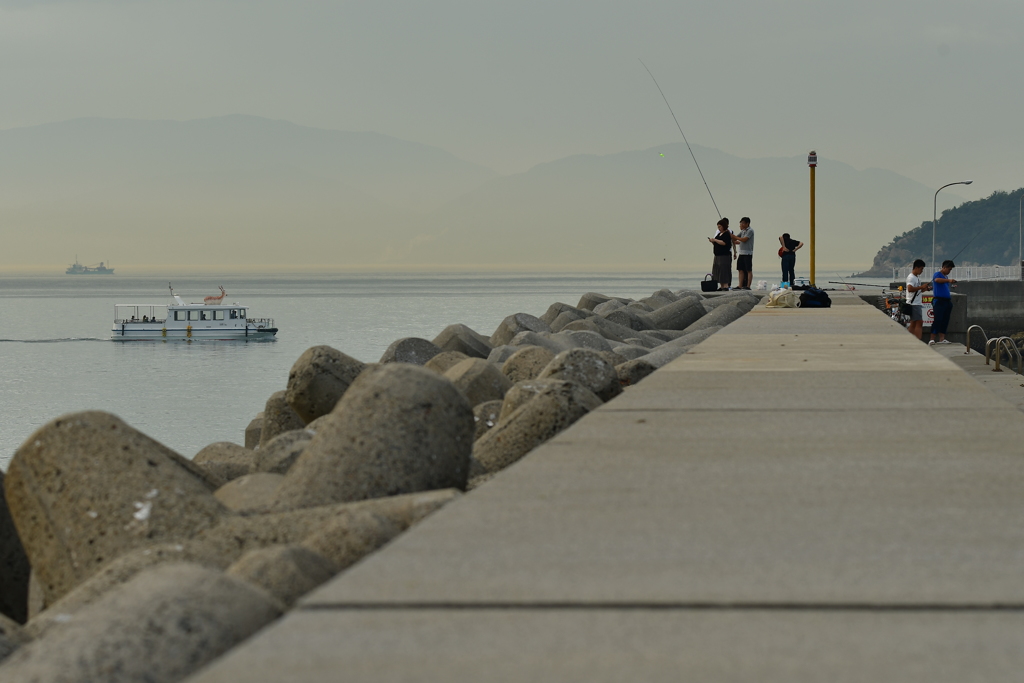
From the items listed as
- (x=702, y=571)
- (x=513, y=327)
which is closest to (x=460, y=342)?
(x=513, y=327)

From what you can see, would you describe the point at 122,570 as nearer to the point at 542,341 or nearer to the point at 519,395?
the point at 519,395

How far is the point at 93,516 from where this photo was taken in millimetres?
4055

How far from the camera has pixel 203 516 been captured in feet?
13.3

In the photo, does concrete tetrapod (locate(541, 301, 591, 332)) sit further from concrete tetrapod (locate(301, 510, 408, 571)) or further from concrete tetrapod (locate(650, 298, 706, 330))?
concrete tetrapod (locate(301, 510, 408, 571))

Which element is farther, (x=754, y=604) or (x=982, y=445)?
(x=982, y=445)

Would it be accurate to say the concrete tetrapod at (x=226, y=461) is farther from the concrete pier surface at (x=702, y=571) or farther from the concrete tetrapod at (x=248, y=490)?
the concrete pier surface at (x=702, y=571)

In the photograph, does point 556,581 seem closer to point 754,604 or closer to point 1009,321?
point 754,604

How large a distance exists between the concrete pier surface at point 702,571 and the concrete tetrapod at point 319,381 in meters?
4.01

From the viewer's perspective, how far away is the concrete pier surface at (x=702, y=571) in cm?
212

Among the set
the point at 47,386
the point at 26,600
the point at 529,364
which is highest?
the point at 529,364

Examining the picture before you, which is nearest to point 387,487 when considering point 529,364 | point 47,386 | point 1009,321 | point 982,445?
point 982,445

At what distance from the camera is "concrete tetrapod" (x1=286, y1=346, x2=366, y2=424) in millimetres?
8344

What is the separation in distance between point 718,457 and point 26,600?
11.5ft

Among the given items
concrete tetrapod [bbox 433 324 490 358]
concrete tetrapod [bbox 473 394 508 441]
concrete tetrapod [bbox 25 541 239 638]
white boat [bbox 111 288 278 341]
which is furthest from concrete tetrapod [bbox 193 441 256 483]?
white boat [bbox 111 288 278 341]
